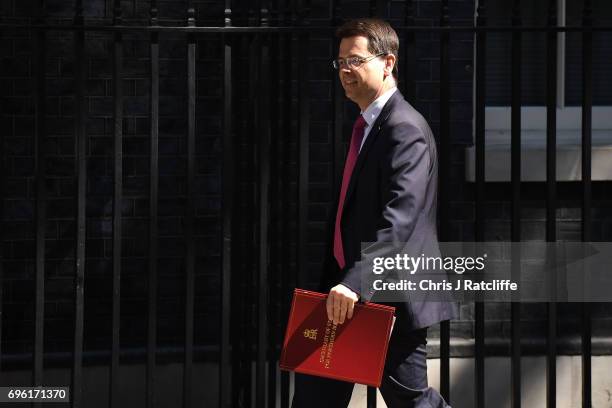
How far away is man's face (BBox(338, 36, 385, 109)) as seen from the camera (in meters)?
4.31

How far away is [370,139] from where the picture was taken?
4.36 meters

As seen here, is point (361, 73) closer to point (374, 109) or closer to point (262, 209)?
point (374, 109)

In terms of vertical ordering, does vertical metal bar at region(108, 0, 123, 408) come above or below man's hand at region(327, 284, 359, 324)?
above

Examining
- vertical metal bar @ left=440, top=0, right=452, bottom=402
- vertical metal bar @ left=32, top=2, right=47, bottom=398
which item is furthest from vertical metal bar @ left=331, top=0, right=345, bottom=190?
vertical metal bar @ left=32, top=2, right=47, bottom=398

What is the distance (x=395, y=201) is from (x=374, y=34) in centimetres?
66

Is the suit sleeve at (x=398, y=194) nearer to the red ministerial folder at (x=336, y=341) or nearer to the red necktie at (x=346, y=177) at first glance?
the red ministerial folder at (x=336, y=341)

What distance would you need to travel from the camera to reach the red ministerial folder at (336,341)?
13.6ft

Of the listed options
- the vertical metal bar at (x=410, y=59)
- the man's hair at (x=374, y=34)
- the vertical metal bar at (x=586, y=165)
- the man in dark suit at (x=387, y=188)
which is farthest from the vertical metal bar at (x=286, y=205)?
the vertical metal bar at (x=586, y=165)

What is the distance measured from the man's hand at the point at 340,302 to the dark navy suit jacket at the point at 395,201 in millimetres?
32

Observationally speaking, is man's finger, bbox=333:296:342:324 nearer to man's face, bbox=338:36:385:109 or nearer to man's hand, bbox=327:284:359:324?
man's hand, bbox=327:284:359:324

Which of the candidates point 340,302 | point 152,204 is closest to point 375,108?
point 340,302

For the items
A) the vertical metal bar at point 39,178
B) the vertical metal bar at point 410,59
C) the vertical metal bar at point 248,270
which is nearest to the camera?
the vertical metal bar at point 39,178

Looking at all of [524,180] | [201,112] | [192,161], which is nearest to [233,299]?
[192,161]

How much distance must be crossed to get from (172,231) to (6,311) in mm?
1060
